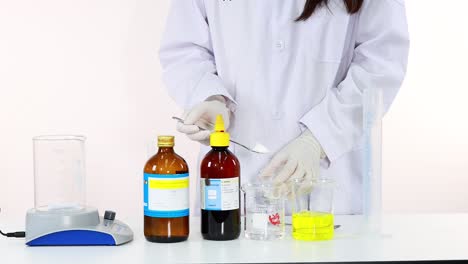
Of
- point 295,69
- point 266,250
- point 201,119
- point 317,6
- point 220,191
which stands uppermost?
point 317,6

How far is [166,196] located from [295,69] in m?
0.65

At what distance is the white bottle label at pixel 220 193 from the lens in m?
1.25

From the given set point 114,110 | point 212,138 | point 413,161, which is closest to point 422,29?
point 413,161

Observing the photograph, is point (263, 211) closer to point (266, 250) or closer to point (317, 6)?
point (266, 250)

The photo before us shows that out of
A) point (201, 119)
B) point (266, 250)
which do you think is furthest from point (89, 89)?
point (266, 250)

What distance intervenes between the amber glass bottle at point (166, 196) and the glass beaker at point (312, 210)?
0.21 m

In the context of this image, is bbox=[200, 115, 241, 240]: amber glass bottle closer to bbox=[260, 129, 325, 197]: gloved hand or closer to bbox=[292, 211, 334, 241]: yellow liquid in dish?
bbox=[292, 211, 334, 241]: yellow liquid in dish

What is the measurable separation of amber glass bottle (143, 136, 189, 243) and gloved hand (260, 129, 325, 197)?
32 cm

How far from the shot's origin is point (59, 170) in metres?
1.39

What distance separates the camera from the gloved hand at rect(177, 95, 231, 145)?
1464 millimetres

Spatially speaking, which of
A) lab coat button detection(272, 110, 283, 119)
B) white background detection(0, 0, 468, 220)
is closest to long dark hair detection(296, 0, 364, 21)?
lab coat button detection(272, 110, 283, 119)

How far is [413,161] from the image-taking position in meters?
3.17

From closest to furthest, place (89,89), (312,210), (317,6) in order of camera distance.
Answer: (312,210)
(317,6)
(89,89)

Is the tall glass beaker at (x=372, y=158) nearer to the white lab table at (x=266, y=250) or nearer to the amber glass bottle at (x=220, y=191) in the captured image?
the white lab table at (x=266, y=250)
